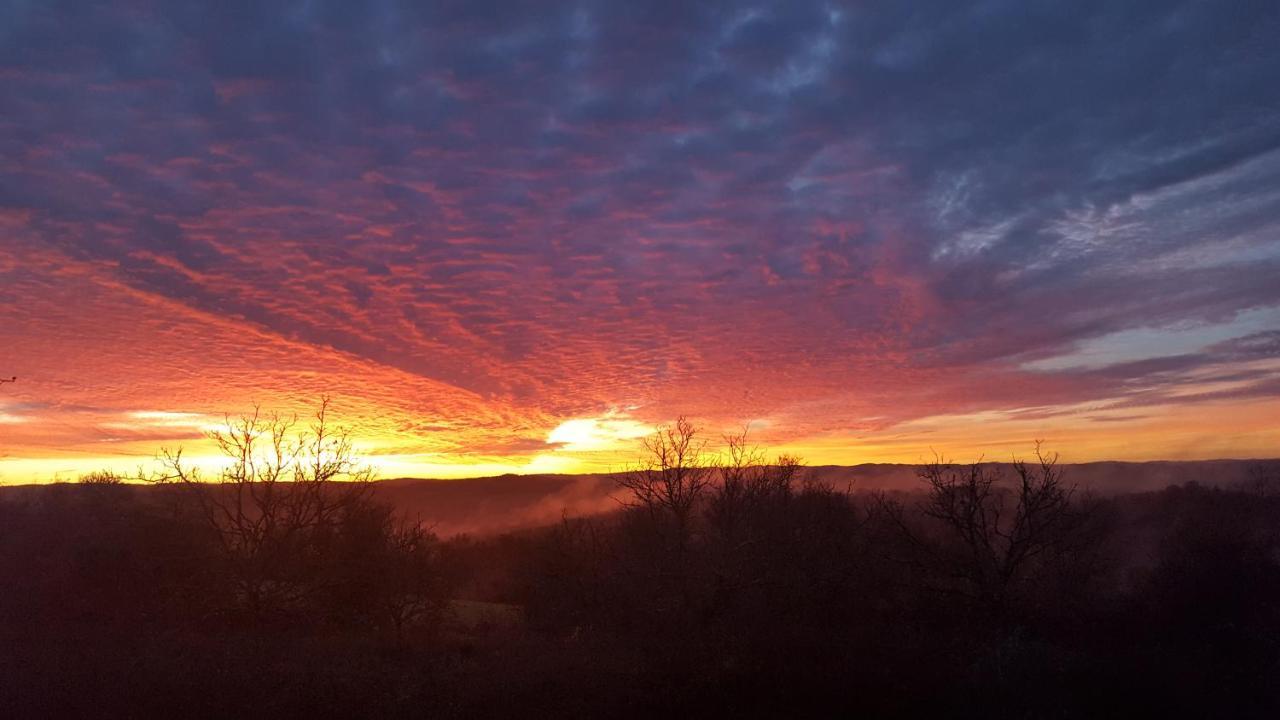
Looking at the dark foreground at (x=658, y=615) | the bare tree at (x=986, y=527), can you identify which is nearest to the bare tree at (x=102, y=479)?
the dark foreground at (x=658, y=615)

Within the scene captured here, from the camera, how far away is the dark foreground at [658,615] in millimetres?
14023

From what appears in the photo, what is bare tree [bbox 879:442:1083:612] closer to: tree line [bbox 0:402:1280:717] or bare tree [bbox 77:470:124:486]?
tree line [bbox 0:402:1280:717]

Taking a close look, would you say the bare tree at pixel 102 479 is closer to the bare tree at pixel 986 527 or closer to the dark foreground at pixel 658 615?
the dark foreground at pixel 658 615

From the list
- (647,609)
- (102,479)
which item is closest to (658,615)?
(647,609)

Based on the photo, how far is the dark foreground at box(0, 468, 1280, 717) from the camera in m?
14.0

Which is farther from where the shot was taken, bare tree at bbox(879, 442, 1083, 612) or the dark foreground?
bare tree at bbox(879, 442, 1083, 612)

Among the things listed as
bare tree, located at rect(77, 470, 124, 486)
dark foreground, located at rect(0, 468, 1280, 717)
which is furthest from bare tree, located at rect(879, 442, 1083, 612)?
bare tree, located at rect(77, 470, 124, 486)

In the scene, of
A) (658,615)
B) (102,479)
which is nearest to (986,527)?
(658,615)

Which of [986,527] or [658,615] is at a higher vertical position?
[986,527]

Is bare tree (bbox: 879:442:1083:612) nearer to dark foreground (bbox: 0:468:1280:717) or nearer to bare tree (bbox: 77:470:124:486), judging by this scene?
dark foreground (bbox: 0:468:1280:717)

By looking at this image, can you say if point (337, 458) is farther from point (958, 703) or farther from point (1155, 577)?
point (1155, 577)

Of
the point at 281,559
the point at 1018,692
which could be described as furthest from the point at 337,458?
the point at 1018,692

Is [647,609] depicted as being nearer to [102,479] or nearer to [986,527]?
[986,527]

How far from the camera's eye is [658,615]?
24031 mm
